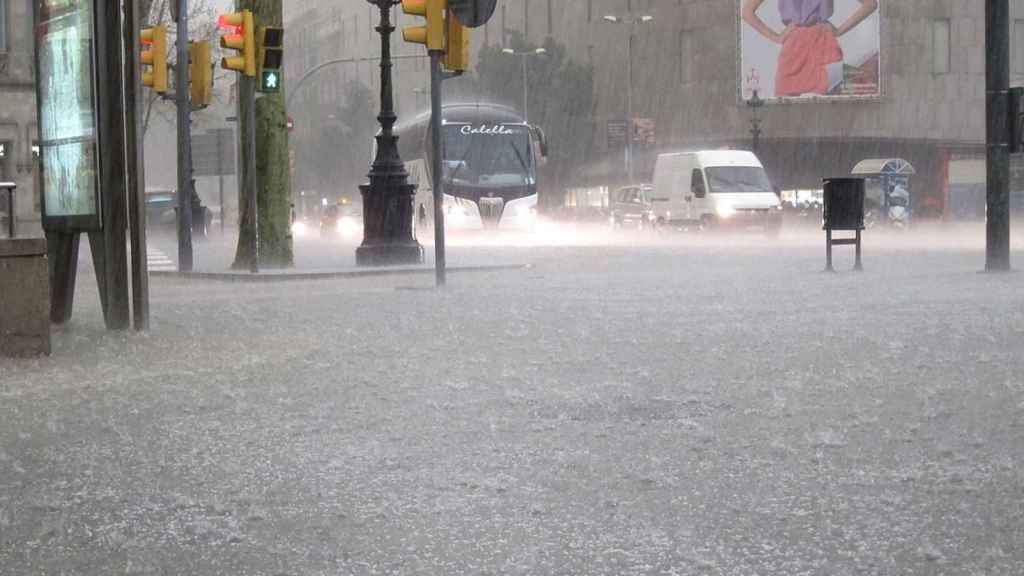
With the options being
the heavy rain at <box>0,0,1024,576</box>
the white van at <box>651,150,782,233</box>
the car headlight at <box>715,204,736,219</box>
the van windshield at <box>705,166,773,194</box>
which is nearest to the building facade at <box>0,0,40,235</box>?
the white van at <box>651,150,782,233</box>

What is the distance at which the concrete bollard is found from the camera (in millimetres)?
10414

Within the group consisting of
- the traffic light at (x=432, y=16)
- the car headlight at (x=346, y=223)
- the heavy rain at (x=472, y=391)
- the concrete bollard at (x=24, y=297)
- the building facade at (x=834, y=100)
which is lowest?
the car headlight at (x=346, y=223)

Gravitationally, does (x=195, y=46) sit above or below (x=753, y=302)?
above

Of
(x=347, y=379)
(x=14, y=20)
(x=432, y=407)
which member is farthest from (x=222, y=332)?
(x=14, y=20)

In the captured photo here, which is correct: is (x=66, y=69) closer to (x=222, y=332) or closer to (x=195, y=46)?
(x=222, y=332)

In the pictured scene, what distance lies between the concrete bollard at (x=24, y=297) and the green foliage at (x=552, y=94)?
73.3 meters

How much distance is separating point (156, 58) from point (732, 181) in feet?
59.4

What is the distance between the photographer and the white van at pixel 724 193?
3772cm

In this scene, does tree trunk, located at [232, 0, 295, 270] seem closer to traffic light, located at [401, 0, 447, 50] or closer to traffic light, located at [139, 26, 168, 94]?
traffic light, located at [139, 26, 168, 94]

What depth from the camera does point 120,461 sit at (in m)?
6.38

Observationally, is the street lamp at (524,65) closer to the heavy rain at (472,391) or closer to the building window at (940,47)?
the building window at (940,47)

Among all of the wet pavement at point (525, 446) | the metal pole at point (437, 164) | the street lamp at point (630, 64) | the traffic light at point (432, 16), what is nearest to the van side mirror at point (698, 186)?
the metal pole at point (437, 164)

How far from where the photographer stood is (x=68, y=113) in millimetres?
12672

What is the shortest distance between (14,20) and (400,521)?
5417 centimetres
